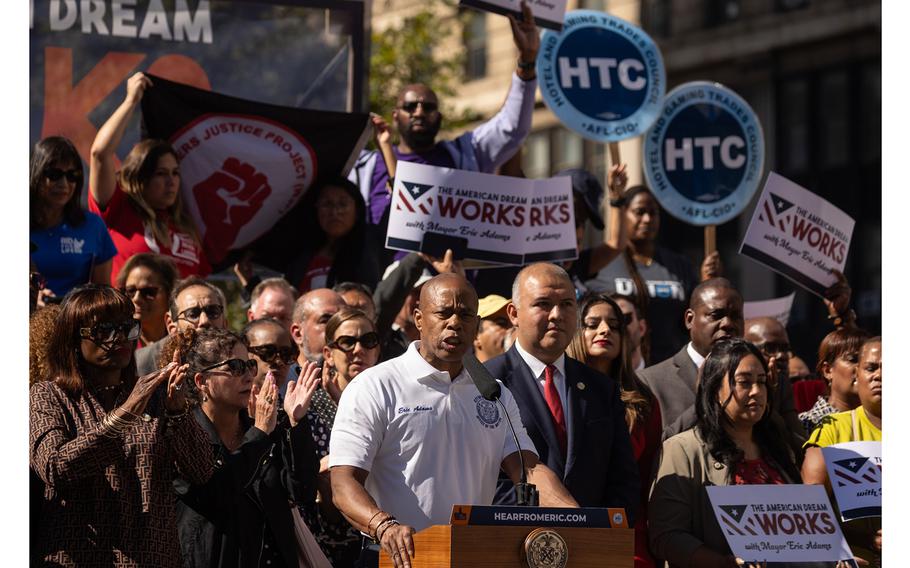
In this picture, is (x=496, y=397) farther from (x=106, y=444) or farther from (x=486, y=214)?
(x=486, y=214)

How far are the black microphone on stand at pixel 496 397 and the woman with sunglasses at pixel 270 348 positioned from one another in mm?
1698

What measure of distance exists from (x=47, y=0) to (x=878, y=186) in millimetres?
23722

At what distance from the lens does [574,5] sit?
36.5 meters

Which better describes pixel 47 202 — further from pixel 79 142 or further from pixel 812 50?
pixel 812 50

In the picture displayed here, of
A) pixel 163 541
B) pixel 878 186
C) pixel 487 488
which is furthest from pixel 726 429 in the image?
pixel 878 186

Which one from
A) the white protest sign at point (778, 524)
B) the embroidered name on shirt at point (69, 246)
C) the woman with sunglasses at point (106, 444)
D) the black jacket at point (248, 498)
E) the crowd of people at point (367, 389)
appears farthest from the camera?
the embroidered name on shirt at point (69, 246)

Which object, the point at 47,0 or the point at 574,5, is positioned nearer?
the point at 47,0

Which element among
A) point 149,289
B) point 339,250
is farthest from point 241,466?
point 339,250

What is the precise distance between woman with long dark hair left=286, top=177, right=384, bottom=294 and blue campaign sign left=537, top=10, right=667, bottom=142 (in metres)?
2.05

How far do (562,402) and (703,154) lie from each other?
5.17 meters

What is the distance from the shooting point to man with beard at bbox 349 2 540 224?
446 inches

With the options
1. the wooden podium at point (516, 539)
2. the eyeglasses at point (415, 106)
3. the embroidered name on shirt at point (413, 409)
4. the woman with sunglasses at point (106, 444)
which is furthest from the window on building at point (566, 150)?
the wooden podium at point (516, 539)

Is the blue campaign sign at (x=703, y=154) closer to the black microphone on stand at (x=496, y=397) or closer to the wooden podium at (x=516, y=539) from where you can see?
the black microphone on stand at (x=496, y=397)

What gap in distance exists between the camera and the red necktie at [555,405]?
320 inches
